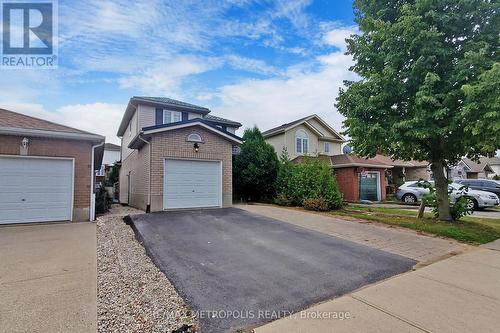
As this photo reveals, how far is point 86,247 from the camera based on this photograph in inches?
237

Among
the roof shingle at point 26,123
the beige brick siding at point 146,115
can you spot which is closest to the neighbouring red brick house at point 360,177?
the beige brick siding at point 146,115

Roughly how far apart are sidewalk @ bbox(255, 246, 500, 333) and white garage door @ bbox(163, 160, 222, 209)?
867 cm

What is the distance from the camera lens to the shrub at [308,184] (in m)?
12.6

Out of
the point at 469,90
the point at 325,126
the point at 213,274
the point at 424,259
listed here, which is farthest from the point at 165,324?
the point at 325,126

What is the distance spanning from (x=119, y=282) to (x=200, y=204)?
296 inches

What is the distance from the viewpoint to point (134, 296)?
362 cm

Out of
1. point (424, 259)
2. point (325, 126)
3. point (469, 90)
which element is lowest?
point (424, 259)

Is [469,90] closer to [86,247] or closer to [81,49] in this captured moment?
[86,247]

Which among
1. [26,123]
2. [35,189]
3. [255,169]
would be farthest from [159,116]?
[35,189]

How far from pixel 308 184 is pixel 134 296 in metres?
10.9

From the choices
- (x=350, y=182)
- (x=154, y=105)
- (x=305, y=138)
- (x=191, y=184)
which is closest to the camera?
(x=191, y=184)

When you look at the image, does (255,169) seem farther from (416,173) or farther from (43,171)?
(416,173)

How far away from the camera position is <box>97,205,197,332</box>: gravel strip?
294 centimetres

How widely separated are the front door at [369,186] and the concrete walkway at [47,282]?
A: 18628 millimetres
